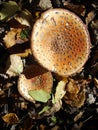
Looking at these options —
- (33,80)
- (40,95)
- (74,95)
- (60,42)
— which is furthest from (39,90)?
(60,42)

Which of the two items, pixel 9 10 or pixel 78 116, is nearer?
pixel 9 10

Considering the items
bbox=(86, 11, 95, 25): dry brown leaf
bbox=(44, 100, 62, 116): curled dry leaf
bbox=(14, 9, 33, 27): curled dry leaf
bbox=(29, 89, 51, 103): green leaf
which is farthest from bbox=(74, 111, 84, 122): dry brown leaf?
bbox=(14, 9, 33, 27): curled dry leaf

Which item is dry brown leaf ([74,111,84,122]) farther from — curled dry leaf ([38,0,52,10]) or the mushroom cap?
curled dry leaf ([38,0,52,10])

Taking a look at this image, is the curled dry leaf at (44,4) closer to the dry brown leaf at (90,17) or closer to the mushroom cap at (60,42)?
the mushroom cap at (60,42)

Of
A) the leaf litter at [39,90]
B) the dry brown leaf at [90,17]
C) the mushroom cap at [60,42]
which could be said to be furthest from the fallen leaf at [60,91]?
the dry brown leaf at [90,17]

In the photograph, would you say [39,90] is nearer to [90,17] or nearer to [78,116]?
[78,116]

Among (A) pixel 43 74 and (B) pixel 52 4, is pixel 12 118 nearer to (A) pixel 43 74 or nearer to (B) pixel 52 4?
(A) pixel 43 74

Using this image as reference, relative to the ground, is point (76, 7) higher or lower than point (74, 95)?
higher

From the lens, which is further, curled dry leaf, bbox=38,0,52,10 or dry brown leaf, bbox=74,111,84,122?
dry brown leaf, bbox=74,111,84,122
